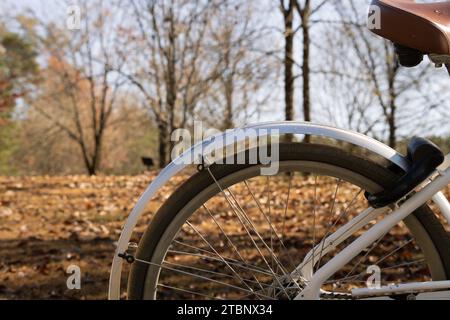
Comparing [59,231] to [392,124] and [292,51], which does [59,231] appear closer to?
[292,51]

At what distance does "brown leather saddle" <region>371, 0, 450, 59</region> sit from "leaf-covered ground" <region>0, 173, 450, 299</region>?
2659 millimetres

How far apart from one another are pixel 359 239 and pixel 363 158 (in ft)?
0.79

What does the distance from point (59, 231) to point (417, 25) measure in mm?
4301

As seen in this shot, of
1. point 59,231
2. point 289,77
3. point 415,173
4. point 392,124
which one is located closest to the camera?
point 415,173

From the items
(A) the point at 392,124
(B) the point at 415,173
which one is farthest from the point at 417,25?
(A) the point at 392,124

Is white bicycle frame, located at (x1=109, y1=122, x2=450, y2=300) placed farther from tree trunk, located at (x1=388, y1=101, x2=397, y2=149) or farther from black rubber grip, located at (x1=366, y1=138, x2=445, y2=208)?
tree trunk, located at (x1=388, y1=101, x2=397, y2=149)

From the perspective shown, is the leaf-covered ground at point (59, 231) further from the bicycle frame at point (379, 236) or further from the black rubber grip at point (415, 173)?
the black rubber grip at point (415, 173)

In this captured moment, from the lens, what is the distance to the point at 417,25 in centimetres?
139

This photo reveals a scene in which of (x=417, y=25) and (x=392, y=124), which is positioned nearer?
(x=417, y=25)

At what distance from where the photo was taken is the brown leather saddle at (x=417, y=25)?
138 centimetres

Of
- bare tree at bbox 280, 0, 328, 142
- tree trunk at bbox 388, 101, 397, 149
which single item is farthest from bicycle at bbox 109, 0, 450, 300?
tree trunk at bbox 388, 101, 397, 149

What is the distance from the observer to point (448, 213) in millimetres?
1452

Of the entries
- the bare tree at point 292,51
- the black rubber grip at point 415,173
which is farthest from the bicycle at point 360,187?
the bare tree at point 292,51

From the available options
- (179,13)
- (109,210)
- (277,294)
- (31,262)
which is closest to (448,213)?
(277,294)
